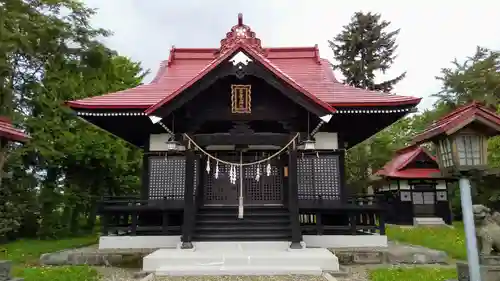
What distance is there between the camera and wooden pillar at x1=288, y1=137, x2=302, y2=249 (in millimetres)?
9711

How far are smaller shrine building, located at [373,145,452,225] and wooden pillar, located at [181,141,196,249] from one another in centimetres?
1688

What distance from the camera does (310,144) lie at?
32.8 ft

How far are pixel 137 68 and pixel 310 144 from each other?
19.0 m

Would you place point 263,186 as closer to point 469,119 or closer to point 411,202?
point 469,119

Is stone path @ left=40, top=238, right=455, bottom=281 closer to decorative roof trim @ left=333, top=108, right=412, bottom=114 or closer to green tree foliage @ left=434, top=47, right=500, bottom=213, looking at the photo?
decorative roof trim @ left=333, top=108, right=412, bottom=114

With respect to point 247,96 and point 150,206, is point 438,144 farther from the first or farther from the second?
point 150,206

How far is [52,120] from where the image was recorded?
1633cm

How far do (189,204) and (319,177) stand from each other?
4407 mm

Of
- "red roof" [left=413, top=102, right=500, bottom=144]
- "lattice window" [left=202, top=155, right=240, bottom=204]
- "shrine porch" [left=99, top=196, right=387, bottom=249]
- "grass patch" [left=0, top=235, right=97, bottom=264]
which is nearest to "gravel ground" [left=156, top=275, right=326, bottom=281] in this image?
"shrine porch" [left=99, top=196, right=387, bottom=249]

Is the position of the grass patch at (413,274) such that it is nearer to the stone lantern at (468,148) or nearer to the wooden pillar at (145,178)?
the stone lantern at (468,148)

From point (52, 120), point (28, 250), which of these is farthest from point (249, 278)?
point (52, 120)

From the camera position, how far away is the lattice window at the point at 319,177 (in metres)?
11.7

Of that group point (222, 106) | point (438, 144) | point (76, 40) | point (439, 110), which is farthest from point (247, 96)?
point (439, 110)

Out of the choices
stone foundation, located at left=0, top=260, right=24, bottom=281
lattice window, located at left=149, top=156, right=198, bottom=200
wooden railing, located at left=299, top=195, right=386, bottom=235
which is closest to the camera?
stone foundation, located at left=0, top=260, right=24, bottom=281
